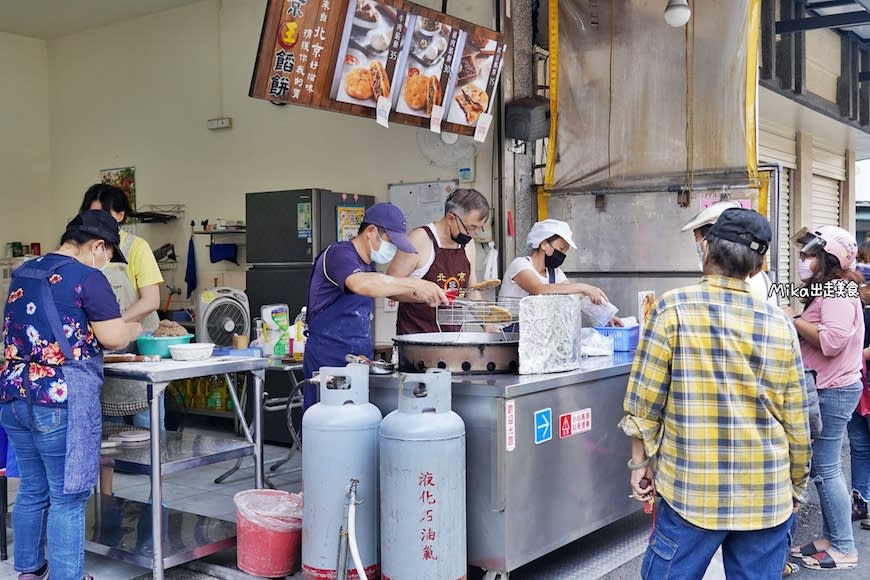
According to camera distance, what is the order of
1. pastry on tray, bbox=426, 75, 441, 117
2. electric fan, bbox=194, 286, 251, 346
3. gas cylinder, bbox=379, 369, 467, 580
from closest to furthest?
gas cylinder, bbox=379, 369, 467, 580, pastry on tray, bbox=426, 75, 441, 117, electric fan, bbox=194, 286, 251, 346

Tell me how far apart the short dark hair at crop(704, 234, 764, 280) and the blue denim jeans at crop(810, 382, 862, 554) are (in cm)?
190

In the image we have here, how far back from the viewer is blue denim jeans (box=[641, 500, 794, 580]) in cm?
246

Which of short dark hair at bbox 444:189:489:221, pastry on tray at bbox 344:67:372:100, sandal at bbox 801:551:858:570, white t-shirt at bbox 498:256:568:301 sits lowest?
sandal at bbox 801:551:858:570

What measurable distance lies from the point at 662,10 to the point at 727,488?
4.62 metres

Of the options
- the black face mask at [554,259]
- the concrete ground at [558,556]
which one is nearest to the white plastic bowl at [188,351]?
the concrete ground at [558,556]

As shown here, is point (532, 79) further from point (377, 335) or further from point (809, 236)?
point (809, 236)

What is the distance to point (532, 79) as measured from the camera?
21.7 ft

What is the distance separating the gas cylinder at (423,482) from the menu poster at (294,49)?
7.40 feet

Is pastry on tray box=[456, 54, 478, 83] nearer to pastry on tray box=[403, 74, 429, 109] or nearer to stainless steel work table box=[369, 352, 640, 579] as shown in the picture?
pastry on tray box=[403, 74, 429, 109]

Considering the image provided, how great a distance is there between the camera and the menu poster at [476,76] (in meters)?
5.61

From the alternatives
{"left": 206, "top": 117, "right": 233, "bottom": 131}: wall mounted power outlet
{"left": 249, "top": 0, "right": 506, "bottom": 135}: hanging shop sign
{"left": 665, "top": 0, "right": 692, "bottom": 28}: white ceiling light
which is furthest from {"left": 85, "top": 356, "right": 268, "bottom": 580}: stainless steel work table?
{"left": 206, "top": 117, "right": 233, "bottom": 131}: wall mounted power outlet

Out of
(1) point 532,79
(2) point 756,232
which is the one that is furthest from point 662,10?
(2) point 756,232

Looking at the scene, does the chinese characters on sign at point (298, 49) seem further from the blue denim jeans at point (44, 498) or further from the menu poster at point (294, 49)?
the blue denim jeans at point (44, 498)

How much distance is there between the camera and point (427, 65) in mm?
5383
